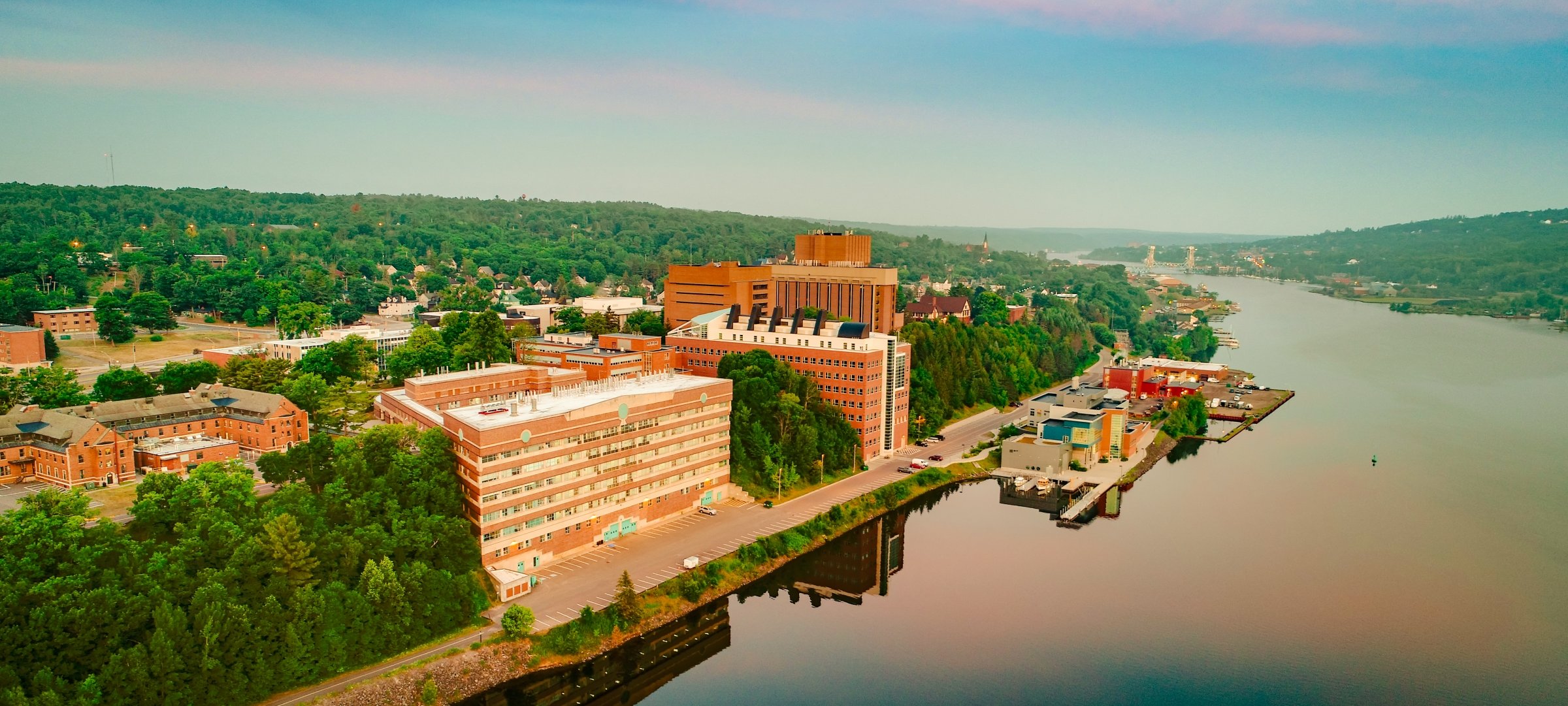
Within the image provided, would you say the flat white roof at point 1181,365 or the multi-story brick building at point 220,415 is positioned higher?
the multi-story brick building at point 220,415

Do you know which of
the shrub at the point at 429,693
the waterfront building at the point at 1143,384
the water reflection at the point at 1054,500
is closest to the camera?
the shrub at the point at 429,693

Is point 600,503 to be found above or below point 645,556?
above

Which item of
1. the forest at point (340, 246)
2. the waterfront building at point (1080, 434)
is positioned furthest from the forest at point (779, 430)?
the forest at point (340, 246)

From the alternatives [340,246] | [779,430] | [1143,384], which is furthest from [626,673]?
[340,246]

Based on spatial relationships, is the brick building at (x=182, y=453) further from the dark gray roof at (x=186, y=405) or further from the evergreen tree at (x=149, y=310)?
the evergreen tree at (x=149, y=310)

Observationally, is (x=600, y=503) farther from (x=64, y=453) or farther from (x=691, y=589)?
(x=64, y=453)

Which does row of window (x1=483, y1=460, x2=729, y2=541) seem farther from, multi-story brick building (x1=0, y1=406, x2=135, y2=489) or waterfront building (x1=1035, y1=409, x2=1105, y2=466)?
waterfront building (x1=1035, y1=409, x2=1105, y2=466)

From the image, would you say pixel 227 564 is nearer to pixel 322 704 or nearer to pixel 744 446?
pixel 322 704
